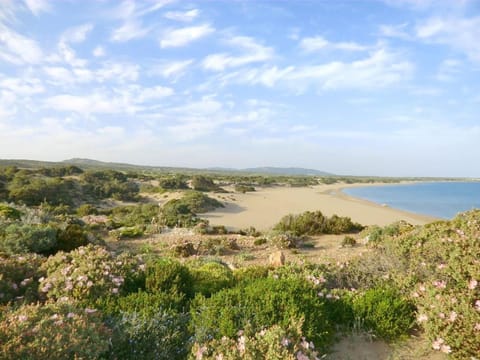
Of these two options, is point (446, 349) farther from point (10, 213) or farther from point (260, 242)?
point (10, 213)

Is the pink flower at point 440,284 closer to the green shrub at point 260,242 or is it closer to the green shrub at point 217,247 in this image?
the green shrub at point 217,247

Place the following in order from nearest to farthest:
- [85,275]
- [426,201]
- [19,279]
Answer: [85,275], [19,279], [426,201]

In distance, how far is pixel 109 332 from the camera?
10.0 feet

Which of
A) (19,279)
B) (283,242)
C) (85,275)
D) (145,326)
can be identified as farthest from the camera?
(283,242)

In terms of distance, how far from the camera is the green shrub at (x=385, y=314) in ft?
12.8

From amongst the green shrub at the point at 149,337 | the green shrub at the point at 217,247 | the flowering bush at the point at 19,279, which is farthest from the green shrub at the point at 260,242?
the green shrub at the point at 149,337

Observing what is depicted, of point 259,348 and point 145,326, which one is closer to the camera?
point 259,348

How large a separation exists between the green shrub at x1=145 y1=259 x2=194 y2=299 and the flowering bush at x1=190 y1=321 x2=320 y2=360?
4.31 feet

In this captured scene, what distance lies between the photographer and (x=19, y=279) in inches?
176

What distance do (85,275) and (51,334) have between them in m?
1.50

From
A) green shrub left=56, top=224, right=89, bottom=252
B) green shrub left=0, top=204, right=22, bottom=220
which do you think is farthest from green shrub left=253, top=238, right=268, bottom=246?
green shrub left=0, top=204, right=22, bottom=220

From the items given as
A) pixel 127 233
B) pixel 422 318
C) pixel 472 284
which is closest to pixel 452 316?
pixel 422 318

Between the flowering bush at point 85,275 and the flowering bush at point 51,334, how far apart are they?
0.77 metres

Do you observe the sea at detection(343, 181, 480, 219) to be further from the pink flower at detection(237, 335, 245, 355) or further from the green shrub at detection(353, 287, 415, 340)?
the pink flower at detection(237, 335, 245, 355)
